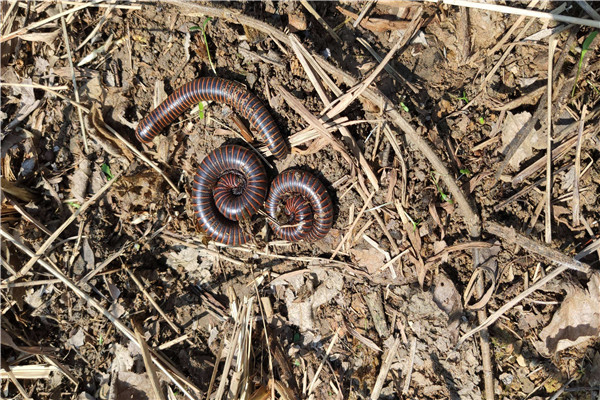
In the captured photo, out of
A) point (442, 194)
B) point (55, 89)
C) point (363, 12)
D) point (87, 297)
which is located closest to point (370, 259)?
point (442, 194)

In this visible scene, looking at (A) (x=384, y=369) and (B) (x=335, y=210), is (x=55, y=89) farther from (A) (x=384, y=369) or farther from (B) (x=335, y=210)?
(A) (x=384, y=369)

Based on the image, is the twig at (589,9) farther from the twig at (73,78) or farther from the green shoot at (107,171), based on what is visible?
the twig at (73,78)

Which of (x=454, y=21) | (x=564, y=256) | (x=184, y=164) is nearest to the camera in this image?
(x=564, y=256)

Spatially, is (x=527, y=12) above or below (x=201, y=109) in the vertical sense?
above

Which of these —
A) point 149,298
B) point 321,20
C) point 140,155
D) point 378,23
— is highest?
point 378,23

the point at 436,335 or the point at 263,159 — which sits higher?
the point at 263,159

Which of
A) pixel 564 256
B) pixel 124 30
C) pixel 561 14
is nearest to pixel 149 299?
pixel 124 30

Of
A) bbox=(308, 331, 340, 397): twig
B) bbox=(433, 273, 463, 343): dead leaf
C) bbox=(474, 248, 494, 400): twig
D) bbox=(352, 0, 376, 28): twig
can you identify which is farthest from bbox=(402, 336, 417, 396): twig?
bbox=(352, 0, 376, 28): twig

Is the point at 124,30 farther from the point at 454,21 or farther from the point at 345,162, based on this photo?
the point at 454,21
